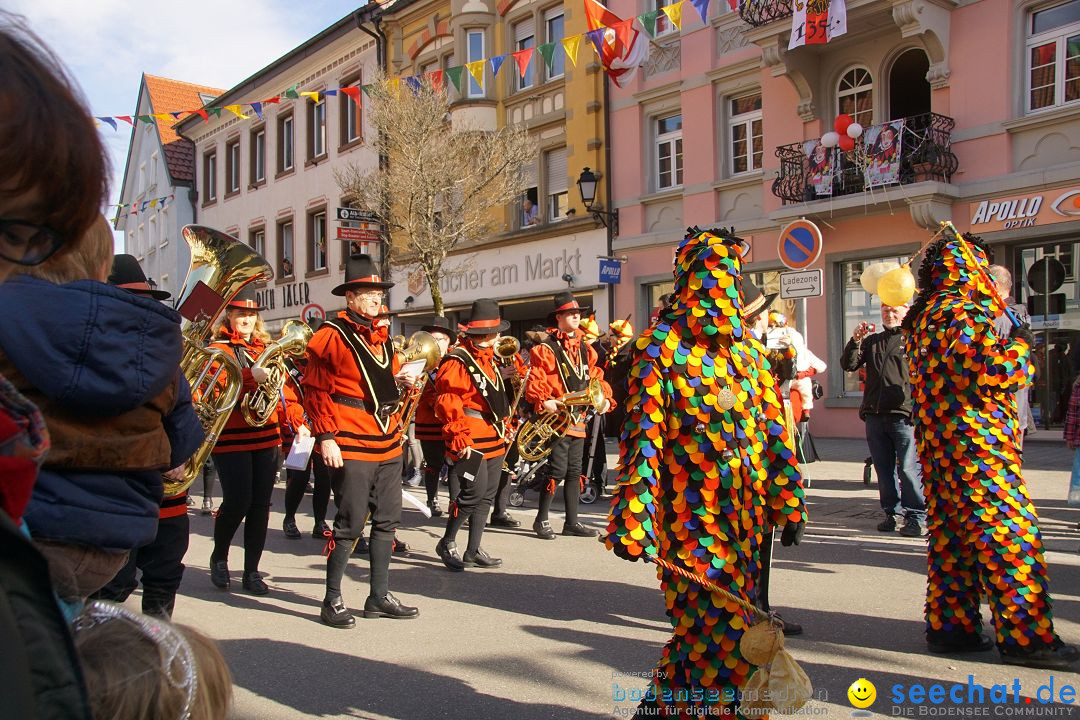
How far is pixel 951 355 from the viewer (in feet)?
14.3

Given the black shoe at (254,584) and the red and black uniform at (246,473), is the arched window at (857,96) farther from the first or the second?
the black shoe at (254,584)

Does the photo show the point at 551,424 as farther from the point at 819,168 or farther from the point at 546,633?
the point at 819,168

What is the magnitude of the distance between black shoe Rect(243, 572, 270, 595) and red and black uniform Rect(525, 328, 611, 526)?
8.96ft

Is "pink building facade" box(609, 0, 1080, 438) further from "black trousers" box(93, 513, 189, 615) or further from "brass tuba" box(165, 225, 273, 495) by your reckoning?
"black trousers" box(93, 513, 189, 615)

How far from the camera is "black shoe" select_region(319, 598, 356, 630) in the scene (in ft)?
16.9

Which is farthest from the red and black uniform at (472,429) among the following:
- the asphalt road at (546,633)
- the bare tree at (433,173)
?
the bare tree at (433,173)

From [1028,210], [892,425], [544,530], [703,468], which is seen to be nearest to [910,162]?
[1028,210]

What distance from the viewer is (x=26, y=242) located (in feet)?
4.21

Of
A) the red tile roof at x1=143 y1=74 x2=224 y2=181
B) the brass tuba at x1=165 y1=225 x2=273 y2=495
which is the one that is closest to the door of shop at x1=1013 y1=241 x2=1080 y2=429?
the brass tuba at x1=165 y1=225 x2=273 y2=495

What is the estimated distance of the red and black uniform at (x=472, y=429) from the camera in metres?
6.66

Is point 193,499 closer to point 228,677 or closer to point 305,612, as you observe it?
point 305,612

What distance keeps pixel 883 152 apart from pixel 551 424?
939 cm

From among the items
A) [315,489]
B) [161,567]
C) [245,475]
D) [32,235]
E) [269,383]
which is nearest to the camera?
[32,235]

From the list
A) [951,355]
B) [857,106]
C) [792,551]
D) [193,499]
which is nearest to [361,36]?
[857,106]
